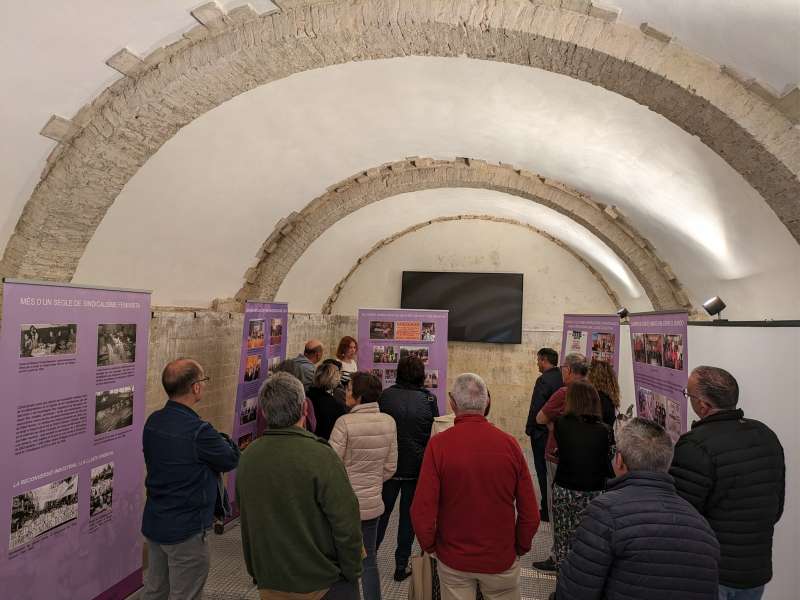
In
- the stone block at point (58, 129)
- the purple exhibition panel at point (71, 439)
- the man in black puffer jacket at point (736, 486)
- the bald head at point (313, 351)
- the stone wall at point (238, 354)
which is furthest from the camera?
the bald head at point (313, 351)

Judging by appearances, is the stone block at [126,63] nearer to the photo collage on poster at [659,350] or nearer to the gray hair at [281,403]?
the gray hair at [281,403]

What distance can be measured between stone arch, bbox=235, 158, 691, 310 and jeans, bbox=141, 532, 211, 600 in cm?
406

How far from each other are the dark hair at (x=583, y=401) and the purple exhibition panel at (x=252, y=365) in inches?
127

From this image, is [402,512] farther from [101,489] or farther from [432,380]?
[432,380]

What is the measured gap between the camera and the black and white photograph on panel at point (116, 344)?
3.25m

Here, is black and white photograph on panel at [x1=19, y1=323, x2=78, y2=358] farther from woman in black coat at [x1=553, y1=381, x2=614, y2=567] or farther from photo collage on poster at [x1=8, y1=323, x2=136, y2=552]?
woman in black coat at [x1=553, y1=381, x2=614, y2=567]

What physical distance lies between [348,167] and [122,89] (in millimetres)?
3206

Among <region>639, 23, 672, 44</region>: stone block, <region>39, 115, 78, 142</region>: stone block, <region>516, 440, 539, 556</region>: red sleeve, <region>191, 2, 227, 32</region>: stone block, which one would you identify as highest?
<region>191, 2, 227, 32</region>: stone block

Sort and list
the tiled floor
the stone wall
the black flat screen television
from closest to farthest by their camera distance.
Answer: the tiled floor → the stone wall → the black flat screen television

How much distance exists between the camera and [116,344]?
3.37m

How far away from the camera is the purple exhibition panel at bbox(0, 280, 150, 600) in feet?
8.96

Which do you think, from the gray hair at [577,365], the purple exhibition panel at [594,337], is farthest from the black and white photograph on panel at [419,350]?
the gray hair at [577,365]

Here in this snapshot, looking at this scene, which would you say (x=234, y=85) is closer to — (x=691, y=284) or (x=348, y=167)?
(x=348, y=167)

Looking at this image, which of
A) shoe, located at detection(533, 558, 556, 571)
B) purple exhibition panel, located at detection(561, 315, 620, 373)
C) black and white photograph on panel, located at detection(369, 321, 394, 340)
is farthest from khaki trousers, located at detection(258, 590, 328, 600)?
black and white photograph on panel, located at detection(369, 321, 394, 340)
